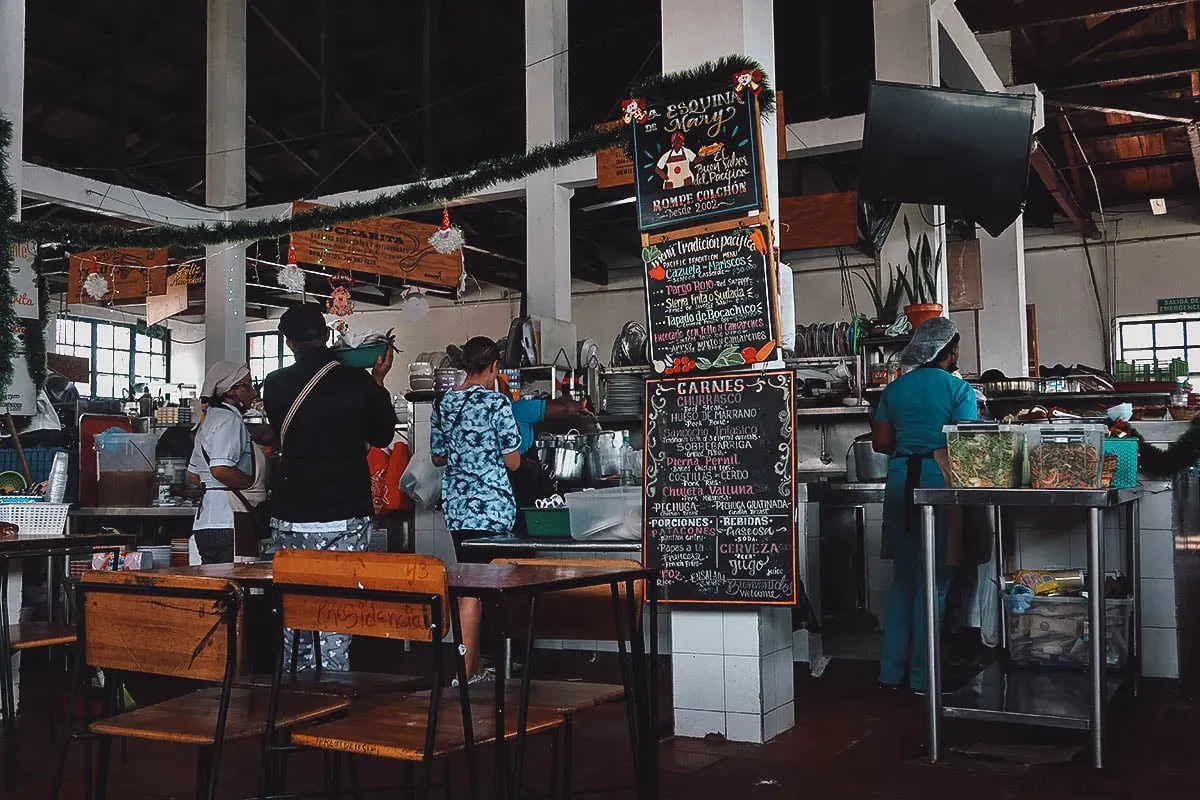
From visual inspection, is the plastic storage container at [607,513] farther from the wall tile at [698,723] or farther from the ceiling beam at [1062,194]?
the ceiling beam at [1062,194]

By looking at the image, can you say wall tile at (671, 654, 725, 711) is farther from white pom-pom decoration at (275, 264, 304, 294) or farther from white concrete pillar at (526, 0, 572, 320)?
white pom-pom decoration at (275, 264, 304, 294)

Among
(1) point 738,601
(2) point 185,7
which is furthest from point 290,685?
(2) point 185,7

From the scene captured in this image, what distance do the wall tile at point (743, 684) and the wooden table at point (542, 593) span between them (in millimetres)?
936

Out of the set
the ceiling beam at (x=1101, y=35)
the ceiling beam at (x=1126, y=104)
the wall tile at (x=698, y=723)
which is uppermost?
the ceiling beam at (x=1101, y=35)

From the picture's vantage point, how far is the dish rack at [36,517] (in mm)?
5039

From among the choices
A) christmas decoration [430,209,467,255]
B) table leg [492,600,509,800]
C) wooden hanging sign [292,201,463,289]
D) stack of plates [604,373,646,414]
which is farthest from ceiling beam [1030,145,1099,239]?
table leg [492,600,509,800]

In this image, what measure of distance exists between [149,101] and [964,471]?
37.2 feet

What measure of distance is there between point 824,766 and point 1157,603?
234 centimetres

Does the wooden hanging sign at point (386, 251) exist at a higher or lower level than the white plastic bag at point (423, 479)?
higher

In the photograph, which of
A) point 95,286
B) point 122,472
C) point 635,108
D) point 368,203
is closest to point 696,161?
point 635,108

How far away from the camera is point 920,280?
7230 millimetres

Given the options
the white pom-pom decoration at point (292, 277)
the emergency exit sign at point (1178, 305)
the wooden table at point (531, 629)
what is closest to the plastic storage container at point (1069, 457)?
the wooden table at point (531, 629)

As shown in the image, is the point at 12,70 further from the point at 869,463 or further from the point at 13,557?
the point at 869,463

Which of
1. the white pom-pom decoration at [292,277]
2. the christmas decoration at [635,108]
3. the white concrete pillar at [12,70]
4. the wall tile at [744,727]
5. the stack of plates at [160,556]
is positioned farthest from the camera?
the white pom-pom decoration at [292,277]
